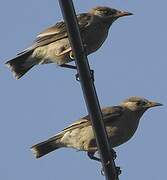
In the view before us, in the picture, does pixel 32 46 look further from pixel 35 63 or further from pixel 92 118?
pixel 92 118

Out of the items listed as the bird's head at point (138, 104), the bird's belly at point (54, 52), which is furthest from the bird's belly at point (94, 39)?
the bird's head at point (138, 104)

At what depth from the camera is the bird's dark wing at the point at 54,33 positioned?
10.7 m

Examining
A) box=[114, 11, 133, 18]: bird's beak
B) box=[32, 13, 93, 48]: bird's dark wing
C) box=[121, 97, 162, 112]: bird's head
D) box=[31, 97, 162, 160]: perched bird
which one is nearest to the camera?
box=[31, 97, 162, 160]: perched bird

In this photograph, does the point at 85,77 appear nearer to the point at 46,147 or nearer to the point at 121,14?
the point at 46,147

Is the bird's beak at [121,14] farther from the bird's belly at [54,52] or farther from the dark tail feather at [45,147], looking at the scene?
the dark tail feather at [45,147]

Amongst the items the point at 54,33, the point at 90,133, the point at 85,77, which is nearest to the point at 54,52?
the point at 54,33

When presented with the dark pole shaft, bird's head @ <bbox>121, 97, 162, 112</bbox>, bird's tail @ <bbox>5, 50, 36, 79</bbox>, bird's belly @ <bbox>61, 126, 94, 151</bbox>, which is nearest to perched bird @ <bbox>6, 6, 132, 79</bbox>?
bird's tail @ <bbox>5, 50, 36, 79</bbox>

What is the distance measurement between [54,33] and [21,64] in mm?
665

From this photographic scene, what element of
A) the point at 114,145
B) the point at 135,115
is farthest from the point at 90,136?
the point at 135,115

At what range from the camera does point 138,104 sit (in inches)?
444

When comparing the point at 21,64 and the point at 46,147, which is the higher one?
the point at 21,64

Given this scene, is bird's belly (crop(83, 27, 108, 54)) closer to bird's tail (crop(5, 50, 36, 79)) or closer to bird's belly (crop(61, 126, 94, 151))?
bird's tail (crop(5, 50, 36, 79))

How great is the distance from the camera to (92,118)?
→ 620 centimetres

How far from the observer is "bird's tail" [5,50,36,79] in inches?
411
